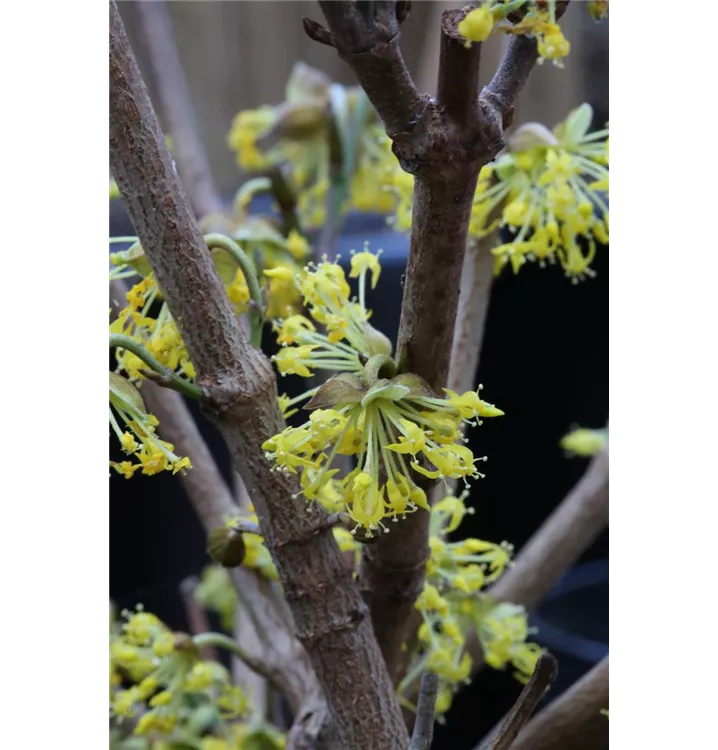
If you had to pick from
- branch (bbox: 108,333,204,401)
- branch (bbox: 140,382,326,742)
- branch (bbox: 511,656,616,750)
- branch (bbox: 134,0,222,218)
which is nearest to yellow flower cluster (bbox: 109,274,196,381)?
branch (bbox: 108,333,204,401)

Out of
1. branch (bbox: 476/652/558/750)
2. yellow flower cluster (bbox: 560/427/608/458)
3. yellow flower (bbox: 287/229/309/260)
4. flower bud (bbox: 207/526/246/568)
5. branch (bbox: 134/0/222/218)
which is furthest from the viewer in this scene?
branch (bbox: 134/0/222/218)

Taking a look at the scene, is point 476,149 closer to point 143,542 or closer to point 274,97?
point 143,542

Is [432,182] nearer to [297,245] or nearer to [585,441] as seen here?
[297,245]

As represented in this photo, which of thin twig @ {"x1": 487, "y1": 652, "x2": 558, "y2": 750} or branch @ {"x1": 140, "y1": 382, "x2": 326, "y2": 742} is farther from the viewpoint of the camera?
branch @ {"x1": 140, "y1": 382, "x2": 326, "y2": 742}

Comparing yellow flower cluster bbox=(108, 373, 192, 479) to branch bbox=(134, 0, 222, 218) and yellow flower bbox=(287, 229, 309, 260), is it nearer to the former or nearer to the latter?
yellow flower bbox=(287, 229, 309, 260)

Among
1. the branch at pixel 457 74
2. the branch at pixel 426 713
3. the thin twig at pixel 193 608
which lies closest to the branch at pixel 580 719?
the branch at pixel 426 713

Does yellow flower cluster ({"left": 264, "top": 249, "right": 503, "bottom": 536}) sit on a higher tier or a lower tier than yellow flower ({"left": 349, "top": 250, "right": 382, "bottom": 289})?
lower
